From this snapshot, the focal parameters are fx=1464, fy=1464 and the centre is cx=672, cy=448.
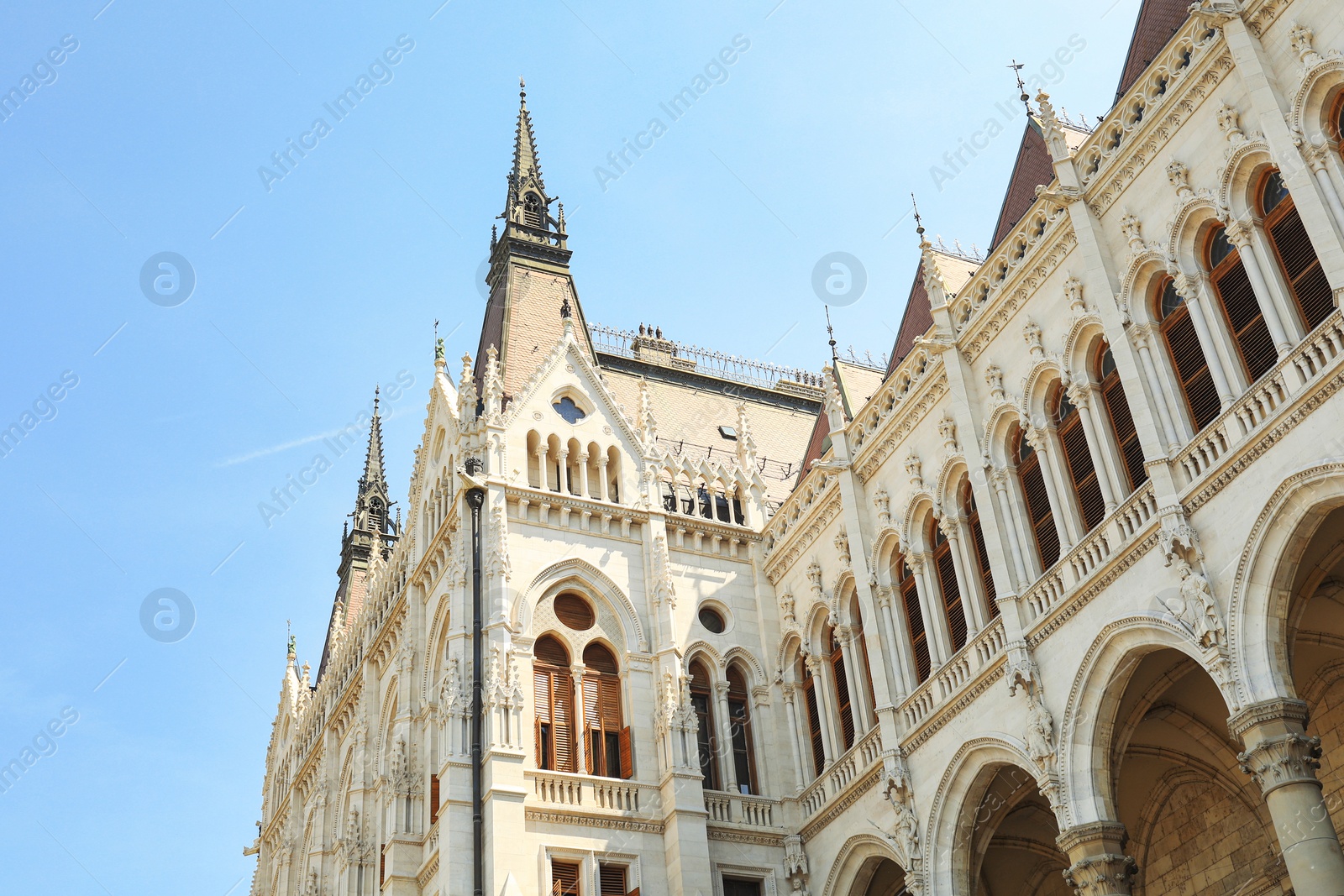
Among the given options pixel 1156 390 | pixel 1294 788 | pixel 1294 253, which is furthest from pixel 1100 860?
pixel 1294 253

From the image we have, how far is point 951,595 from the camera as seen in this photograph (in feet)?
89.4

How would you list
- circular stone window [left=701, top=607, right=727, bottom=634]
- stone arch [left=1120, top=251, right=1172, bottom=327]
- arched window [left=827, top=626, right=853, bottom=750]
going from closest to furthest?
stone arch [left=1120, top=251, right=1172, bottom=327], arched window [left=827, top=626, right=853, bottom=750], circular stone window [left=701, top=607, right=727, bottom=634]

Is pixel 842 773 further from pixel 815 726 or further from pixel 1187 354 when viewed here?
pixel 1187 354

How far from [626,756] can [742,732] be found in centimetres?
299

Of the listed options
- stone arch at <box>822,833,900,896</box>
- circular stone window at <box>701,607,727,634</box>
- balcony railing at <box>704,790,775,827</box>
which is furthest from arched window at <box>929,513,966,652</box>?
circular stone window at <box>701,607,727,634</box>

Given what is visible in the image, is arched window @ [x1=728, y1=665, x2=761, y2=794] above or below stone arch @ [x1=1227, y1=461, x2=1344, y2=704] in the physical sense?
above

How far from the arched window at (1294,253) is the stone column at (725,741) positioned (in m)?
15.4

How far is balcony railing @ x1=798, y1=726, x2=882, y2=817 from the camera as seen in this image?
91.6 ft

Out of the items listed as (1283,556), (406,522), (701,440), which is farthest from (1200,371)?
(406,522)

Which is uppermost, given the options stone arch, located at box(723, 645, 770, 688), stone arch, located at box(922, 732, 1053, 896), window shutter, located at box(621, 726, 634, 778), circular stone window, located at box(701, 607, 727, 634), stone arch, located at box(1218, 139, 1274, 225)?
circular stone window, located at box(701, 607, 727, 634)

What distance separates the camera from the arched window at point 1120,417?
2306 centimetres

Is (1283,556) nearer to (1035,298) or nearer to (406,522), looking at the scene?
(1035,298)

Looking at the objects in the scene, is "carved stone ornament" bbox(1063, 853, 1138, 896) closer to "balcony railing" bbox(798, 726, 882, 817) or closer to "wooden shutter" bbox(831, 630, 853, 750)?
"balcony railing" bbox(798, 726, 882, 817)

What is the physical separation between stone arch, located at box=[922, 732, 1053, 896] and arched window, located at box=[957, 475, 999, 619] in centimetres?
259
